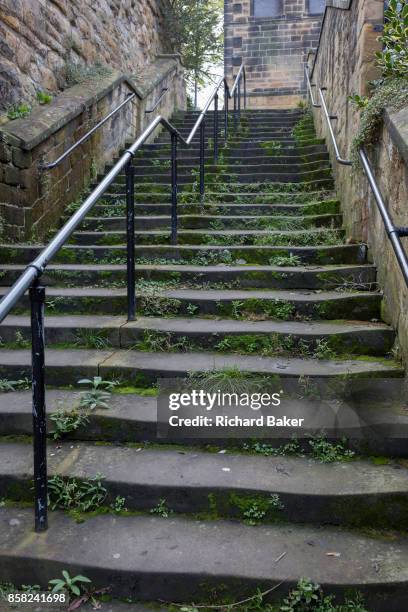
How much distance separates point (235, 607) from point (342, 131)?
399cm

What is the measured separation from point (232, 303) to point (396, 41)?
182cm

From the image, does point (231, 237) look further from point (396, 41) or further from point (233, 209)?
point (396, 41)

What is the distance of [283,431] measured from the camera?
2223 mm

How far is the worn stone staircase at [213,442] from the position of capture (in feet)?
5.67

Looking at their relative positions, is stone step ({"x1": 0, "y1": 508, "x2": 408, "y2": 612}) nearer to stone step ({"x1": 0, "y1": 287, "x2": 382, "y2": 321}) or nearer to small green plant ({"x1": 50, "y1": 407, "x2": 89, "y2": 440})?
small green plant ({"x1": 50, "y1": 407, "x2": 89, "y2": 440})

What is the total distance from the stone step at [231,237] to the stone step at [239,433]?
1.91 metres

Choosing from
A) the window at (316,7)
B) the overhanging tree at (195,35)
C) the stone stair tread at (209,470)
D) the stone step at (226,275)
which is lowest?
the stone stair tread at (209,470)

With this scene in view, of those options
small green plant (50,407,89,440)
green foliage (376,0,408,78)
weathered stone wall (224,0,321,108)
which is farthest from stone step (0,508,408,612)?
weathered stone wall (224,0,321,108)

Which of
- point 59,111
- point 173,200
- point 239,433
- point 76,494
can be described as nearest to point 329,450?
point 239,433

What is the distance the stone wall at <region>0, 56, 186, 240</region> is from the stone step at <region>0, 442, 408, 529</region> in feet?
8.89

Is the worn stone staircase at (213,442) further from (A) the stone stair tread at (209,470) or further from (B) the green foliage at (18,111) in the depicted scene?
(B) the green foliage at (18,111)

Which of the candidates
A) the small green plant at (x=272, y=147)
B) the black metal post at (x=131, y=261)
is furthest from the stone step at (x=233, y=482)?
the small green plant at (x=272, y=147)

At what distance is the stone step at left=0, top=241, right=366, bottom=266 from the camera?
371cm

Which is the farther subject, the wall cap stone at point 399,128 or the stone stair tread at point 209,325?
the stone stair tread at point 209,325
